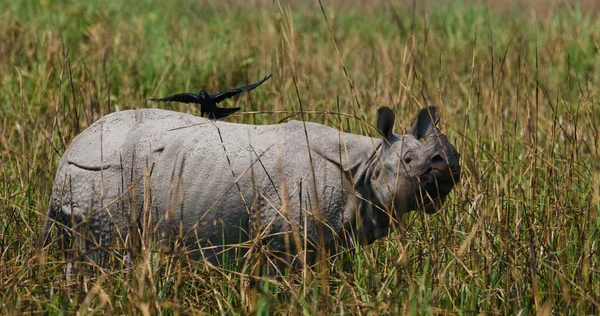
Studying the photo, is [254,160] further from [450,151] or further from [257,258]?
[450,151]

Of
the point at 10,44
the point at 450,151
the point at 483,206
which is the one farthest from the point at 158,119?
the point at 10,44

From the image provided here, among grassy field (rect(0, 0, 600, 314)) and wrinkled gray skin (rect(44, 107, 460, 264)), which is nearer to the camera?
grassy field (rect(0, 0, 600, 314))

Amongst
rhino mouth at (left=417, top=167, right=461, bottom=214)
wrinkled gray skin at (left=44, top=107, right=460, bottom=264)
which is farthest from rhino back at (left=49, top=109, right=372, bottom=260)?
rhino mouth at (left=417, top=167, right=461, bottom=214)

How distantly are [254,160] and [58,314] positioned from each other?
2.99ft

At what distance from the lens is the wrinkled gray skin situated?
128 inches

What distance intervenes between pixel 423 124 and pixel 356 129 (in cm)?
146

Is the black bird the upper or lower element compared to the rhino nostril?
upper

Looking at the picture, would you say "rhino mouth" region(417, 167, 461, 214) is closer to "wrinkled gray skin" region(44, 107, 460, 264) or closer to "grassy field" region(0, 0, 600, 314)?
A: "wrinkled gray skin" region(44, 107, 460, 264)

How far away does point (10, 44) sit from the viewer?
6797mm

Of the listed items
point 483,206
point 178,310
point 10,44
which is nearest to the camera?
point 178,310

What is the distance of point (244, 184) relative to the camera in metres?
3.30

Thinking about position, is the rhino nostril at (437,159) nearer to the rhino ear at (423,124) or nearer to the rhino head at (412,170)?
the rhino head at (412,170)

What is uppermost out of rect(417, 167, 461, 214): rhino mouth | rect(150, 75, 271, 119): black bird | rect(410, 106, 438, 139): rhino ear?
rect(150, 75, 271, 119): black bird

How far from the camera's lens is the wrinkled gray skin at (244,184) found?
326 cm
